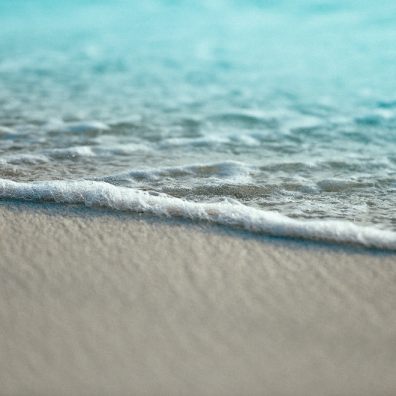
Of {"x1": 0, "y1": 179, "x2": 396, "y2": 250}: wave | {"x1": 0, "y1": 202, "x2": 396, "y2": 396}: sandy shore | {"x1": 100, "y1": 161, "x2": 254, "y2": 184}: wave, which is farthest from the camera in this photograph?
{"x1": 100, "y1": 161, "x2": 254, "y2": 184}: wave

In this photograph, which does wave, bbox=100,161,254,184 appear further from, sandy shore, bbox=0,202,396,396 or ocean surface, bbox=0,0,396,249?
sandy shore, bbox=0,202,396,396

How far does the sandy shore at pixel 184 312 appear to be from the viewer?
1.26 meters

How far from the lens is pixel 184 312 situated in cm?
147

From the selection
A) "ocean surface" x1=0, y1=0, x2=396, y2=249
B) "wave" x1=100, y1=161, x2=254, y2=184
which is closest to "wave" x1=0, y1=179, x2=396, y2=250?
"ocean surface" x1=0, y1=0, x2=396, y2=249

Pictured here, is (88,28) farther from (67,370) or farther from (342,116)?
(67,370)

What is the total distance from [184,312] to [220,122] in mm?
2070

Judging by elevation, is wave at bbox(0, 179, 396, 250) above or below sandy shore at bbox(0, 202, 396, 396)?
above

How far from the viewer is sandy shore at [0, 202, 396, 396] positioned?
1261 millimetres

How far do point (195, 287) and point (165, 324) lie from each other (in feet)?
0.58

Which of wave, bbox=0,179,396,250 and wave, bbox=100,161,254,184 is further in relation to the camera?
wave, bbox=100,161,254,184

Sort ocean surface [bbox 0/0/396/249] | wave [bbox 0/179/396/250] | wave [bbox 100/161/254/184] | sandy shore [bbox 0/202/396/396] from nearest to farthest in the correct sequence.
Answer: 1. sandy shore [bbox 0/202/396/396]
2. wave [bbox 0/179/396/250]
3. ocean surface [bbox 0/0/396/249]
4. wave [bbox 100/161/254/184]

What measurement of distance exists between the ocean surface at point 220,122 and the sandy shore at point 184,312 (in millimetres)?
168

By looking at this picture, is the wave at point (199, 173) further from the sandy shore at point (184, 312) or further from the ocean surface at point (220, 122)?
the sandy shore at point (184, 312)

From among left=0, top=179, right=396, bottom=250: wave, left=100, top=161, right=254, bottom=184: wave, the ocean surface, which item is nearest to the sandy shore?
left=0, top=179, right=396, bottom=250: wave
